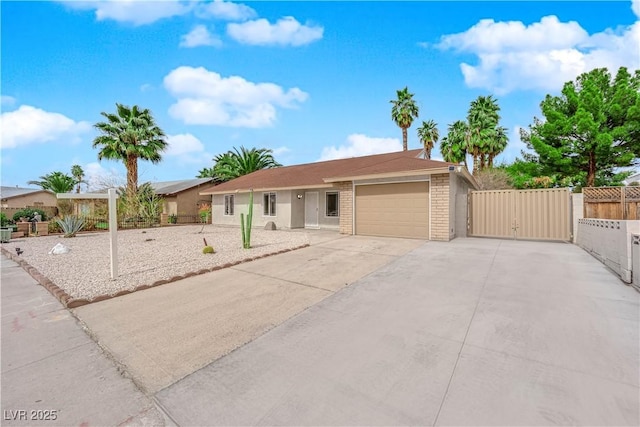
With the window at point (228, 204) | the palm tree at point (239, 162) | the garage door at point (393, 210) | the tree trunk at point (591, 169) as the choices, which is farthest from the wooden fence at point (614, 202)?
the palm tree at point (239, 162)

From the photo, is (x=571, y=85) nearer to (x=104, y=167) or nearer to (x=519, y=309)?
(x=519, y=309)

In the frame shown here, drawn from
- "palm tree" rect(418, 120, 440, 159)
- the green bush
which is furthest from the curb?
"palm tree" rect(418, 120, 440, 159)

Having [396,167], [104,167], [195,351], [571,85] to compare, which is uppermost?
[571,85]

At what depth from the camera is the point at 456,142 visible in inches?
1090

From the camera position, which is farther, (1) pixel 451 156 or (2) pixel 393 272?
(1) pixel 451 156

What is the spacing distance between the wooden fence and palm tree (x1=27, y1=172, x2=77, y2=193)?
49.1 metres

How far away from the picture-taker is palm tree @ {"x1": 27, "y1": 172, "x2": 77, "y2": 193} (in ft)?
113

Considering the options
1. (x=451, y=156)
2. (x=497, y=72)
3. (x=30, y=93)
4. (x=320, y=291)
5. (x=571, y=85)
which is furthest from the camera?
(x=451, y=156)

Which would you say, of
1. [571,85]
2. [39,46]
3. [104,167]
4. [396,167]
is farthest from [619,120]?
[104,167]

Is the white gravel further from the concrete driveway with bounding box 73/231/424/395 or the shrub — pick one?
the shrub

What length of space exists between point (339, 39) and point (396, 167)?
20.0 ft

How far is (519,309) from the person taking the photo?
4012 millimetres

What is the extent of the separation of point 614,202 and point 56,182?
50.9 metres

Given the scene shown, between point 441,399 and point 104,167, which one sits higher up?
point 104,167
